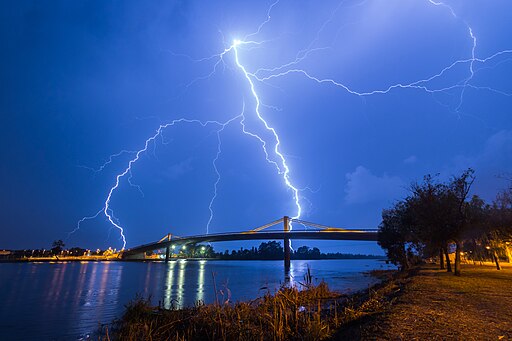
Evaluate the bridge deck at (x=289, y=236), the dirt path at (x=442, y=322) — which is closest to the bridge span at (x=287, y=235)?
the bridge deck at (x=289, y=236)

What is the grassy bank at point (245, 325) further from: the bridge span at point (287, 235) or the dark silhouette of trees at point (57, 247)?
the dark silhouette of trees at point (57, 247)

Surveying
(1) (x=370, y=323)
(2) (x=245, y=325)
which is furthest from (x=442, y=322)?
(2) (x=245, y=325)

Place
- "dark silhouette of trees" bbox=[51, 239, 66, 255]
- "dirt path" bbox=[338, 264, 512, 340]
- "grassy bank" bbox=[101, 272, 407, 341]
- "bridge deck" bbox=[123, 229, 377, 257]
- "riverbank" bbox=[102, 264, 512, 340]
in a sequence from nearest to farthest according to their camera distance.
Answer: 1. "dirt path" bbox=[338, 264, 512, 340]
2. "riverbank" bbox=[102, 264, 512, 340]
3. "grassy bank" bbox=[101, 272, 407, 341]
4. "bridge deck" bbox=[123, 229, 377, 257]
5. "dark silhouette of trees" bbox=[51, 239, 66, 255]

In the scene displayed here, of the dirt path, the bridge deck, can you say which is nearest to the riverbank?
the dirt path

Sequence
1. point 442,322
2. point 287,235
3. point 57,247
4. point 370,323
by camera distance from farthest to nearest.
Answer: point 57,247
point 287,235
point 370,323
point 442,322

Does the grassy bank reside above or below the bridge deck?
below

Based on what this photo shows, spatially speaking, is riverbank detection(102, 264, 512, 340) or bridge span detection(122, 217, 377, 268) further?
bridge span detection(122, 217, 377, 268)

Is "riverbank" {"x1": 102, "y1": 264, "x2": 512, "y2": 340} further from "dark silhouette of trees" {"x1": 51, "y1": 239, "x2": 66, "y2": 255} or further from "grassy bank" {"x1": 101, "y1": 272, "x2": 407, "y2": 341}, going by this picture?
"dark silhouette of trees" {"x1": 51, "y1": 239, "x2": 66, "y2": 255}

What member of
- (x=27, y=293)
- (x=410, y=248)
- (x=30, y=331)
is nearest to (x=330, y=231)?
(x=410, y=248)

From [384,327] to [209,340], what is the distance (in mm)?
4445

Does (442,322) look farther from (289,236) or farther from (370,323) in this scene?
(289,236)

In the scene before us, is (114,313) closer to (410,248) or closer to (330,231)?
(410,248)

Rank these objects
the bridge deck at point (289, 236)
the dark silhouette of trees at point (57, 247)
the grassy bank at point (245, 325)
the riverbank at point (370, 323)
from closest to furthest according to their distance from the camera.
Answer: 1. the riverbank at point (370, 323)
2. the grassy bank at point (245, 325)
3. the bridge deck at point (289, 236)
4. the dark silhouette of trees at point (57, 247)

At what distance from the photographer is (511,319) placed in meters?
7.76
